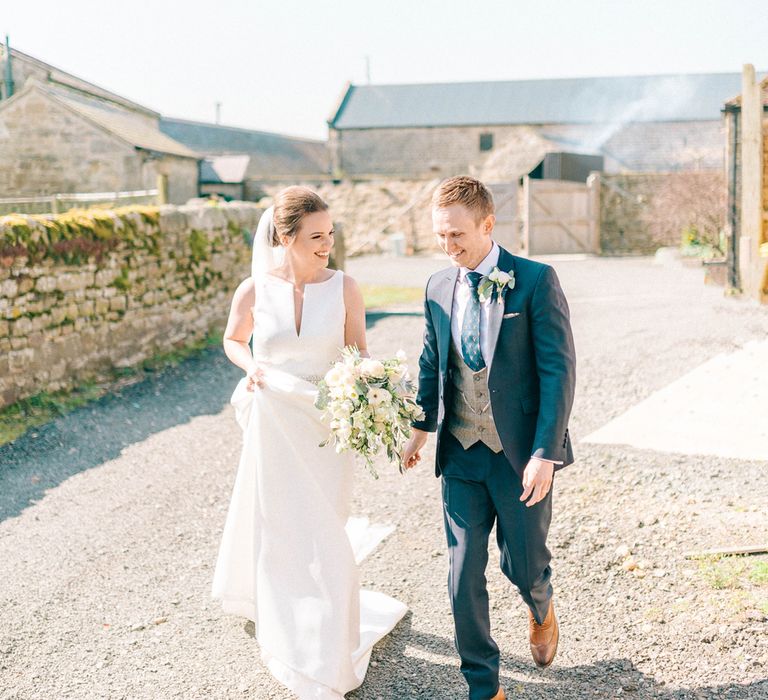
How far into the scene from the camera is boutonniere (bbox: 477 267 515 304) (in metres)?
3.39

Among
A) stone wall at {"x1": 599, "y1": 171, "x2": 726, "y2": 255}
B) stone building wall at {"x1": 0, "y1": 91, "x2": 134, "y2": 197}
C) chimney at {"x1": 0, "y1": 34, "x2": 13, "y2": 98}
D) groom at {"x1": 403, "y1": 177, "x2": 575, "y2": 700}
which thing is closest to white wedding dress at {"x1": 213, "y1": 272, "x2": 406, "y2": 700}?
groom at {"x1": 403, "y1": 177, "x2": 575, "y2": 700}

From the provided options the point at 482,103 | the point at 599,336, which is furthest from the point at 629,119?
the point at 599,336

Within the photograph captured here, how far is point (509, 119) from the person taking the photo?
A: 160ft

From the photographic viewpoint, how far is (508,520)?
348 centimetres

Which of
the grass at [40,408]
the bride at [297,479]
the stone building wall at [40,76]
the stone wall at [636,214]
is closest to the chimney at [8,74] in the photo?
the stone building wall at [40,76]

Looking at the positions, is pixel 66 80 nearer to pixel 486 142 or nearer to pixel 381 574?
pixel 486 142

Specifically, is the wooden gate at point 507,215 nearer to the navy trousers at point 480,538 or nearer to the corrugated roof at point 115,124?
the corrugated roof at point 115,124

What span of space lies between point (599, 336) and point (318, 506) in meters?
8.43

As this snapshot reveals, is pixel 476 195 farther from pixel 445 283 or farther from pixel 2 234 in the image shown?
pixel 2 234

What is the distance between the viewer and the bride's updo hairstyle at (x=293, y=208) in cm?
Answer: 380

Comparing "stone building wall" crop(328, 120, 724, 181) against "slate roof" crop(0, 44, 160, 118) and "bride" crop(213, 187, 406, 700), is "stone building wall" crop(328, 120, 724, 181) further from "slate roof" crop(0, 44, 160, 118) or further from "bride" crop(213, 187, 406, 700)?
"bride" crop(213, 187, 406, 700)

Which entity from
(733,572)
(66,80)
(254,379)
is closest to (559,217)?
(66,80)

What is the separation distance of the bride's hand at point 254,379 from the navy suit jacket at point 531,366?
1.03m

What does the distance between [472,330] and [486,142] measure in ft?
154
